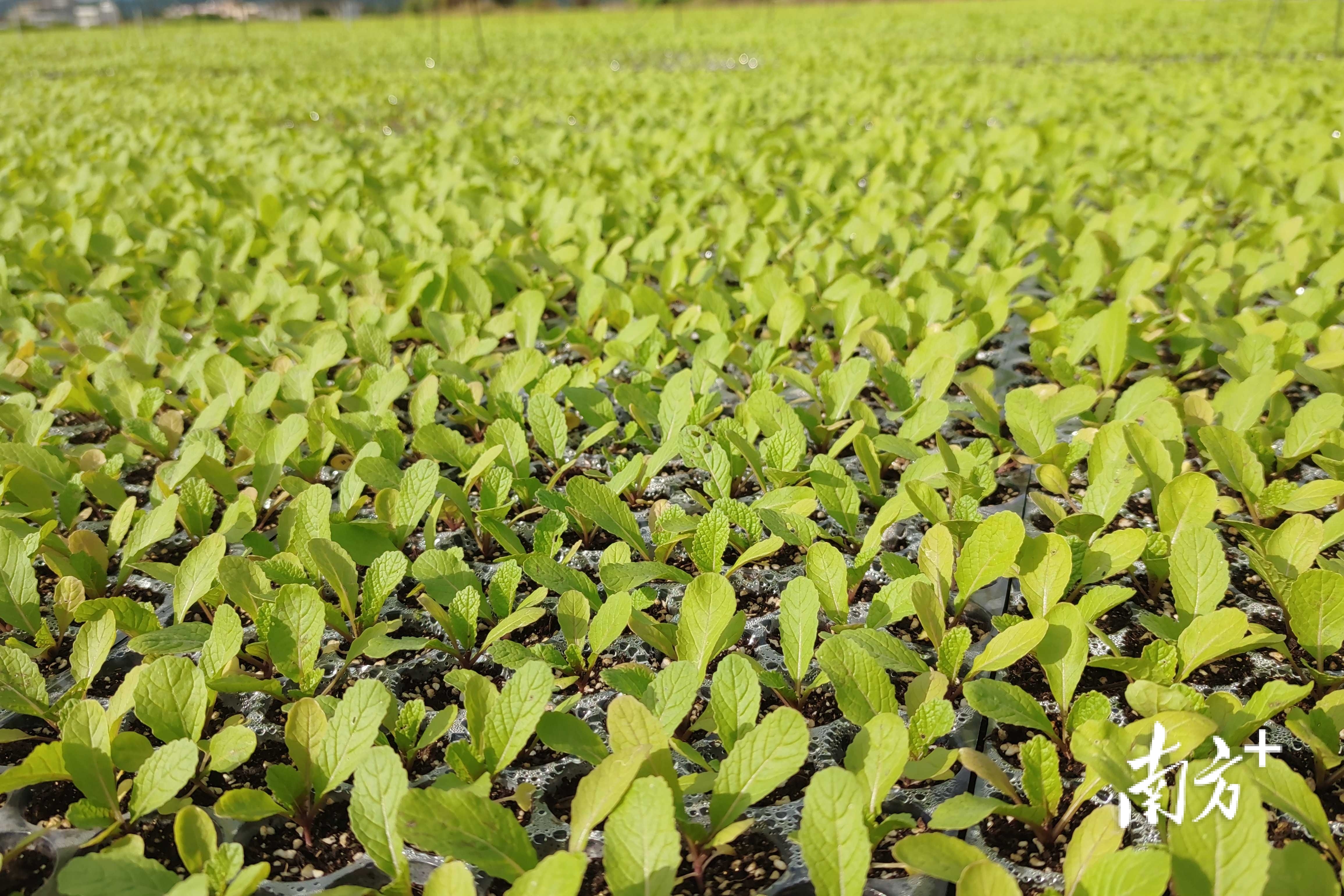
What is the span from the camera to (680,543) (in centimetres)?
116

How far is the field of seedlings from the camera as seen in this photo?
75 centimetres

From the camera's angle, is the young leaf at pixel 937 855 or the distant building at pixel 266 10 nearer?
the young leaf at pixel 937 855

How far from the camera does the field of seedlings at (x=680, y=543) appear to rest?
751 mm

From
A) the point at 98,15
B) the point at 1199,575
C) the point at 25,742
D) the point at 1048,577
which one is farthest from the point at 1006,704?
the point at 98,15

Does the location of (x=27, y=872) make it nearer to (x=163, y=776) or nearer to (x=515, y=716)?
(x=163, y=776)

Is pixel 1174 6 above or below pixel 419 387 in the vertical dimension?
above

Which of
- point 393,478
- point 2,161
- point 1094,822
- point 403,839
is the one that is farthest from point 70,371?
point 2,161

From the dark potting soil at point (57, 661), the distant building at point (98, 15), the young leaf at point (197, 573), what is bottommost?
the dark potting soil at point (57, 661)

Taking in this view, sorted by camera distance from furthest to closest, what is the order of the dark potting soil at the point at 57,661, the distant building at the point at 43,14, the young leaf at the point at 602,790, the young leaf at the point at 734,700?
the distant building at the point at 43,14 < the dark potting soil at the point at 57,661 < the young leaf at the point at 734,700 < the young leaf at the point at 602,790

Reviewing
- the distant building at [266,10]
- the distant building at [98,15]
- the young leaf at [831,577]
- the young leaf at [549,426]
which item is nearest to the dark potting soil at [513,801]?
the young leaf at [831,577]

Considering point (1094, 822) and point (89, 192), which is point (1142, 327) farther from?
point (89, 192)

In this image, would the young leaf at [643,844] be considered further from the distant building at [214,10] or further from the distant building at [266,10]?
the distant building at [214,10]

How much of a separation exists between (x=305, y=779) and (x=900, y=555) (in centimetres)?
71

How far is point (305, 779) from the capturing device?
82 cm
